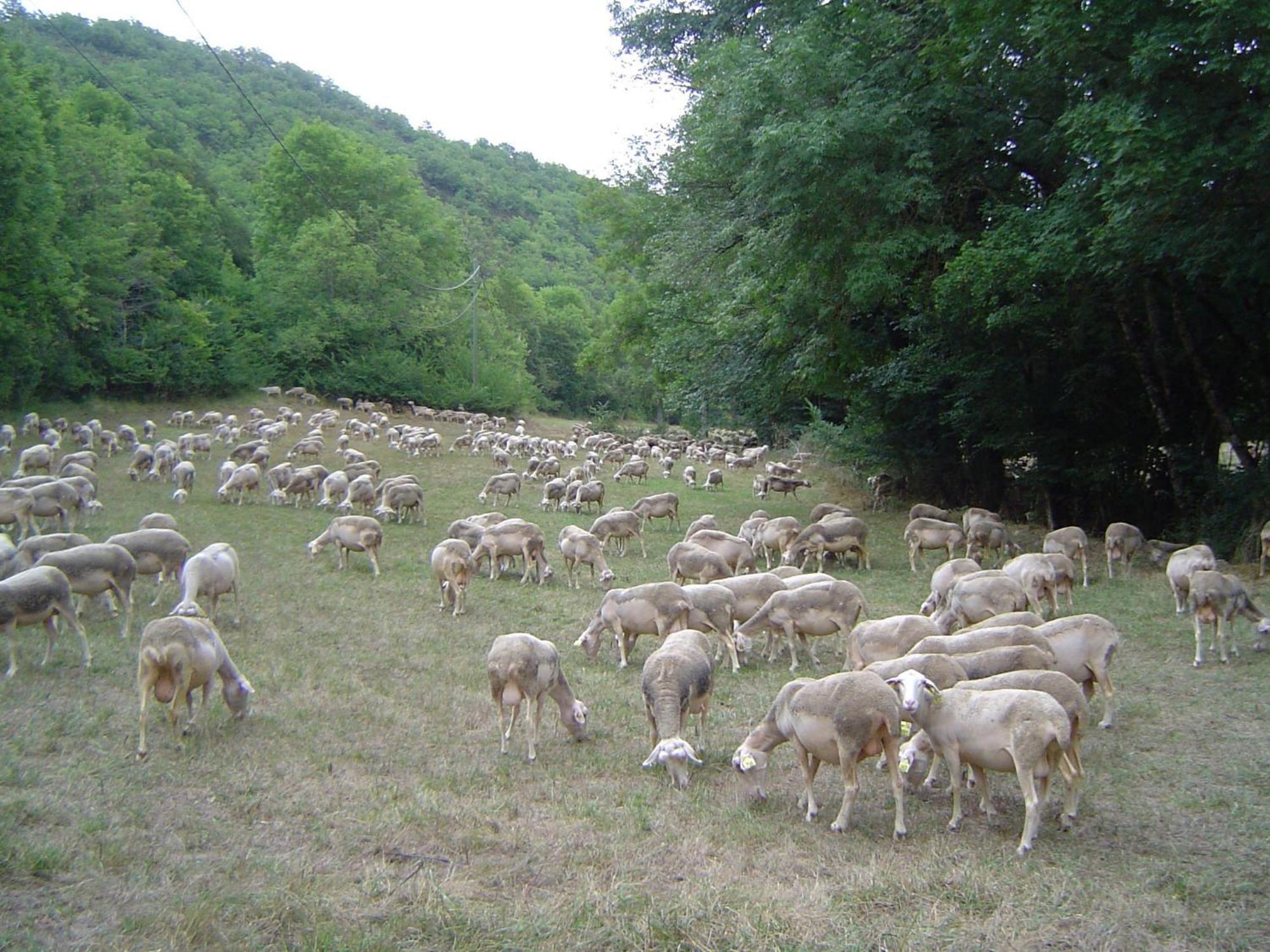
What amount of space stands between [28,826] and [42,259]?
112ft

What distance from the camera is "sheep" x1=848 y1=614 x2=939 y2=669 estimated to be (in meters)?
10.4

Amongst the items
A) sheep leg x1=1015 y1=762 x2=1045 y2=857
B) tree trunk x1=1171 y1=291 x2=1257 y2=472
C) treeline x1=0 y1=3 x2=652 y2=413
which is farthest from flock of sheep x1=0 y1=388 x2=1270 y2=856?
treeline x1=0 y1=3 x2=652 y2=413

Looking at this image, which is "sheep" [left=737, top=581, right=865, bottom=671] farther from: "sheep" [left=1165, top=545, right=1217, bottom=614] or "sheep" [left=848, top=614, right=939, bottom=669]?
"sheep" [left=1165, top=545, right=1217, bottom=614]

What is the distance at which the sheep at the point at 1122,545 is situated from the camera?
17.3m

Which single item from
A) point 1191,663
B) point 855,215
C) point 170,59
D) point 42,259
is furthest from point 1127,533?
point 170,59

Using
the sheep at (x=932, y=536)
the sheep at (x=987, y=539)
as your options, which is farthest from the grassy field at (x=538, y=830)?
the sheep at (x=932, y=536)

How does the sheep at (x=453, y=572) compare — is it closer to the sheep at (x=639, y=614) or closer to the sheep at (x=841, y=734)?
the sheep at (x=639, y=614)

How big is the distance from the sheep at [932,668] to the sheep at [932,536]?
32.9 feet

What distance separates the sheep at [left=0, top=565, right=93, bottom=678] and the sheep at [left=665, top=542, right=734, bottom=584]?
827 centimetres

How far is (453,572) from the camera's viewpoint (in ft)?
48.6

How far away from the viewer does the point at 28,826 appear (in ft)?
21.5

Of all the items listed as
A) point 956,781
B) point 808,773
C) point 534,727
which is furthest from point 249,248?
point 956,781

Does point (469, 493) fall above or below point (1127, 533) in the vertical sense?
below

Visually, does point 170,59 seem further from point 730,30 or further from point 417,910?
point 417,910
